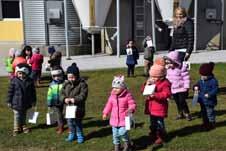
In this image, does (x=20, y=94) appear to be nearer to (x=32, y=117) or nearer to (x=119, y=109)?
(x=32, y=117)

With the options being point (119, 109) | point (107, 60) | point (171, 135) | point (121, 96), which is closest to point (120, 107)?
point (119, 109)

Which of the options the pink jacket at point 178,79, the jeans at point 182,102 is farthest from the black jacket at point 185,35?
Answer: the jeans at point 182,102

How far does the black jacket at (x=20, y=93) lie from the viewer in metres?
8.41

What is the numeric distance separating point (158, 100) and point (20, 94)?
94.6 inches

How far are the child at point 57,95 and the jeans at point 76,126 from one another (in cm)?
53

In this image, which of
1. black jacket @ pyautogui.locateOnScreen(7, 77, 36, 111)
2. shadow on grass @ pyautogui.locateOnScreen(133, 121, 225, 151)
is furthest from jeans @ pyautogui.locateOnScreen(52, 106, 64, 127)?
shadow on grass @ pyautogui.locateOnScreen(133, 121, 225, 151)

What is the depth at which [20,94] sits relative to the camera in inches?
332

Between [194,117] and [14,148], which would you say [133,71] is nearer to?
[194,117]

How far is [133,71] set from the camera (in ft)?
49.2

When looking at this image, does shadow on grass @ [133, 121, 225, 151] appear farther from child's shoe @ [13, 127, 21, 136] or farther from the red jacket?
child's shoe @ [13, 127, 21, 136]

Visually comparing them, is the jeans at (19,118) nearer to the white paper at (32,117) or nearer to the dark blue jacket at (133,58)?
the white paper at (32,117)

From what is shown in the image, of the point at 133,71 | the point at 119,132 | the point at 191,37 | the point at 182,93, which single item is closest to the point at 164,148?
the point at 119,132

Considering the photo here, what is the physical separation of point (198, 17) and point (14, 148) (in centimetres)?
1704

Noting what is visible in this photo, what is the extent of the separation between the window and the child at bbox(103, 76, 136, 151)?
1520cm
